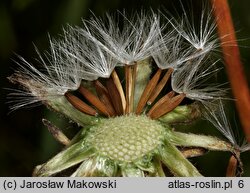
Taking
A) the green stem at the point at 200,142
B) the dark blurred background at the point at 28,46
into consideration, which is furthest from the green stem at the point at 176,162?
the dark blurred background at the point at 28,46

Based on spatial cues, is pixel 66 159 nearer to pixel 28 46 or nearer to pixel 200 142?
pixel 200 142

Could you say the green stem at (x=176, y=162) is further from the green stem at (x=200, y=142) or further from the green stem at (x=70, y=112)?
the green stem at (x=70, y=112)

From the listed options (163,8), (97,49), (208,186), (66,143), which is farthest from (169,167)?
(163,8)

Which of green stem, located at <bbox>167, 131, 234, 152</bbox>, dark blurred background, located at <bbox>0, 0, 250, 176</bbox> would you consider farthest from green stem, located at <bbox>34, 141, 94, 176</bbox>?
dark blurred background, located at <bbox>0, 0, 250, 176</bbox>

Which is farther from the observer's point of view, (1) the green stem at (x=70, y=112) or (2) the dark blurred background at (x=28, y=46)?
(2) the dark blurred background at (x=28, y=46)

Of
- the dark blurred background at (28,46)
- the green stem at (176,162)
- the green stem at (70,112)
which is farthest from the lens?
the dark blurred background at (28,46)

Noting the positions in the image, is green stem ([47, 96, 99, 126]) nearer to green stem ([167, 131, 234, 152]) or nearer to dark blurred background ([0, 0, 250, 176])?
green stem ([167, 131, 234, 152])

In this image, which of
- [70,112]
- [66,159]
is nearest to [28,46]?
[70,112]

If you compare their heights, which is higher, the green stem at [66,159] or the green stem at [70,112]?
the green stem at [70,112]

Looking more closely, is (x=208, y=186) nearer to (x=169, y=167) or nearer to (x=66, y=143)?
(x=169, y=167)
